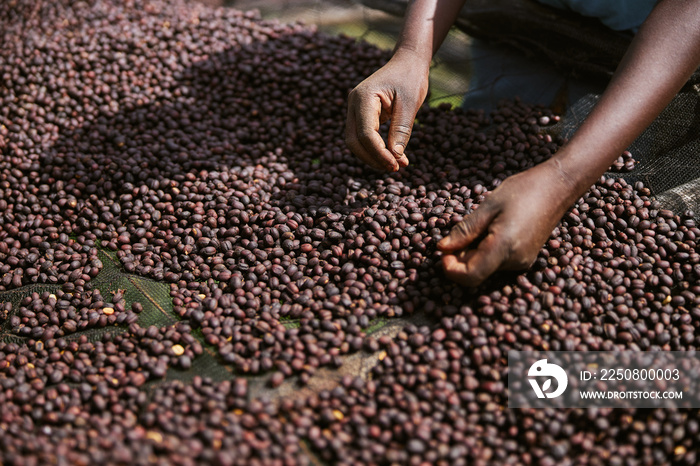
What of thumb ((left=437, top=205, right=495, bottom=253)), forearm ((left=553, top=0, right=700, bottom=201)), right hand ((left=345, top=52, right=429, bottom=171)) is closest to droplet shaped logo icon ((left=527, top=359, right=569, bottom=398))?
thumb ((left=437, top=205, right=495, bottom=253))

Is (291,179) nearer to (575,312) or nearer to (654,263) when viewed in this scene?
(575,312)

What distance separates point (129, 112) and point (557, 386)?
107 inches

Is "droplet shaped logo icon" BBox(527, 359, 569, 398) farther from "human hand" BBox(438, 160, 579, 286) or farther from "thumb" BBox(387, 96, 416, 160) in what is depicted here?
"thumb" BBox(387, 96, 416, 160)

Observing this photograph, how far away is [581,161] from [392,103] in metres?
0.85

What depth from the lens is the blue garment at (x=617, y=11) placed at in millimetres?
2715

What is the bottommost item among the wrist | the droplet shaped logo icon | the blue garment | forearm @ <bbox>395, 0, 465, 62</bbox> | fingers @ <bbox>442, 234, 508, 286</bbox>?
the droplet shaped logo icon

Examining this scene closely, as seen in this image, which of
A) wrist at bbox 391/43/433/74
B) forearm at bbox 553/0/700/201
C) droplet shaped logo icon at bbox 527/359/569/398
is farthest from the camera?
wrist at bbox 391/43/433/74

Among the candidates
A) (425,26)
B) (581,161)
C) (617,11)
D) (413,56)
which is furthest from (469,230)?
(617,11)

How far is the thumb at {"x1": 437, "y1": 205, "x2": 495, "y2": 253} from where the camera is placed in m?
1.82

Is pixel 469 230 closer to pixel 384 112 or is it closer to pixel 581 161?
pixel 581 161

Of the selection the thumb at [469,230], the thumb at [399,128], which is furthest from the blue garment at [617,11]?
the thumb at [469,230]

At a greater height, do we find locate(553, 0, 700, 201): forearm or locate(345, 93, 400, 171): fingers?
locate(553, 0, 700, 201): forearm

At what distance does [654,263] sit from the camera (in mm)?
2125

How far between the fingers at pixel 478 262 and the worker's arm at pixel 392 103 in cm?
59
